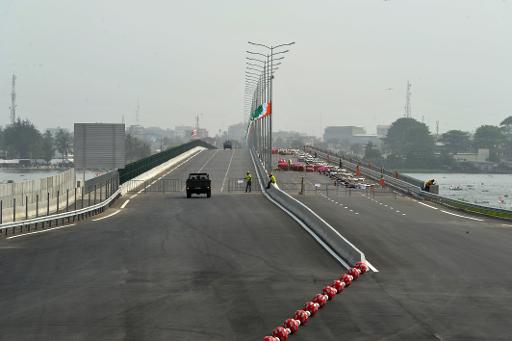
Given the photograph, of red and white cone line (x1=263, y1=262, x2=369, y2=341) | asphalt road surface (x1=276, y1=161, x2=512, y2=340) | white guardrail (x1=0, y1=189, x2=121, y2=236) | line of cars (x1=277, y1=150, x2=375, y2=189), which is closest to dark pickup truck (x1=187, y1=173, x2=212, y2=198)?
white guardrail (x1=0, y1=189, x2=121, y2=236)

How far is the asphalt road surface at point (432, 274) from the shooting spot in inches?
701

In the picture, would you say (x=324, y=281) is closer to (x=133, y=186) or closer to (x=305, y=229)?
(x=305, y=229)

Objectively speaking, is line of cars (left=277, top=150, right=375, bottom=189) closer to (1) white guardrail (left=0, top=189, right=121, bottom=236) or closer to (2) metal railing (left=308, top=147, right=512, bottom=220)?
(2) metal railing (left=308, top=147, right=512, bottom=220)

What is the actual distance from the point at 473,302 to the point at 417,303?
4.81ft

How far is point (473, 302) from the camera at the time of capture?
20750 mm

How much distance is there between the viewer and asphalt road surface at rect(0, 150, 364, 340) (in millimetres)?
17408

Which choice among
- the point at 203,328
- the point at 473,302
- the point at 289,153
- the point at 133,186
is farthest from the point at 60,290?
the point at 289,153

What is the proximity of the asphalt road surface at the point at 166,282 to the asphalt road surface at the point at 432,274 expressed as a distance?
825 millimetres

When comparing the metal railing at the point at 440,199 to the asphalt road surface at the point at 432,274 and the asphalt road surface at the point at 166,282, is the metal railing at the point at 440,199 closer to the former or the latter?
the asphalt road surface at the point at 432,274

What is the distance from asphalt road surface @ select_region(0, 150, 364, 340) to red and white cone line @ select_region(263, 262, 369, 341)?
23 cm

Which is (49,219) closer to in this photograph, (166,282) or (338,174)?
(166,282)

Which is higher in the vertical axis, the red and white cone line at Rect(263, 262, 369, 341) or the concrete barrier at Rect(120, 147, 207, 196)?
the concrete barrier at Rect(120, 147, 207, 196)

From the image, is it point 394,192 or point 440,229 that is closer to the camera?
point 440,229

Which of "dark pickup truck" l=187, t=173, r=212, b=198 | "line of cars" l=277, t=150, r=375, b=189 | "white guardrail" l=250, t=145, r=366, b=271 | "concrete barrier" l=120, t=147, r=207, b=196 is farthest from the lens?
"line of cars" l=277, t=150, r=375, b=189
